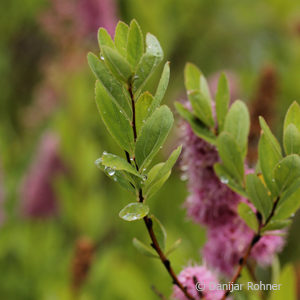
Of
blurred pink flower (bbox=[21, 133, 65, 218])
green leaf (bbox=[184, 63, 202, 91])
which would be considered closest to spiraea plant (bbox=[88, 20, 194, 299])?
green leaf (bbox=[184, 63, 202, 91])

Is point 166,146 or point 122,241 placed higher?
point 166,146

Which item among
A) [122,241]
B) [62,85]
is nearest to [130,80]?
[62,85]

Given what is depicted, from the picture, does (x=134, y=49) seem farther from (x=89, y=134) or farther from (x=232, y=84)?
(x=232, y=84)

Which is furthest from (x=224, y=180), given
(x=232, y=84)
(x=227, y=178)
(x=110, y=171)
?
(x=232, y=84)

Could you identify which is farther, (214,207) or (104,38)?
(214,207)

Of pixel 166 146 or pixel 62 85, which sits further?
pixel 166 146

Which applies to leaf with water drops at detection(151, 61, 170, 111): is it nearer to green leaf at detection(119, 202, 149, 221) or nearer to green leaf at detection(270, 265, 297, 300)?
green leaf at detection(119, 202, 149, 221)

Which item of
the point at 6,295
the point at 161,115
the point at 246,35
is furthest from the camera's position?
the point at 246,35

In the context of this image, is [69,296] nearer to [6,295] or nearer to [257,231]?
[6,295]
